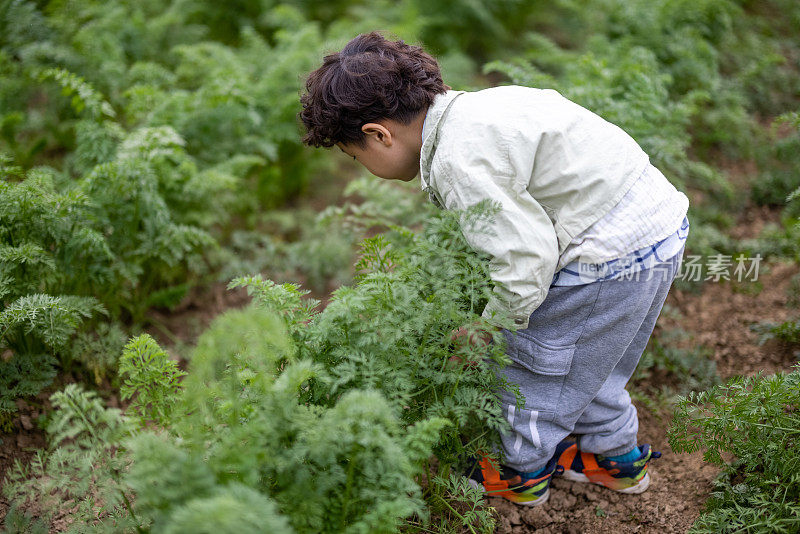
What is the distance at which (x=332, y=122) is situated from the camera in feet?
7.09

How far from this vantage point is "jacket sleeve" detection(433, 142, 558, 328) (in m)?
1.91

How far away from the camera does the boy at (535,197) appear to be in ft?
6.40

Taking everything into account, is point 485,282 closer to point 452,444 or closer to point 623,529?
point 452,444

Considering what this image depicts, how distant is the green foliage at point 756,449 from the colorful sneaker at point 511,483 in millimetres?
557

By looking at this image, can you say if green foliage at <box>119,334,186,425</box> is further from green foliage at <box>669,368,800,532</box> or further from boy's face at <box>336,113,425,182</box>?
green foliage at <box>669,368,800,532</box>

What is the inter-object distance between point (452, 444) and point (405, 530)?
0.39 meters

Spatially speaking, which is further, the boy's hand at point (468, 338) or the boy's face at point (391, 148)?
the boy's face at point (391, 148)

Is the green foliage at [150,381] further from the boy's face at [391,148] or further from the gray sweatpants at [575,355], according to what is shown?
the gray sweatpants at [575,355]

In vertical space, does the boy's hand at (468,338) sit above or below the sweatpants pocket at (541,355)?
above

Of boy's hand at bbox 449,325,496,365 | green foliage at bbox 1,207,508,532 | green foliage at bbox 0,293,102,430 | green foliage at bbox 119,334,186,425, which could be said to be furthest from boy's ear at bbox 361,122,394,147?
green foliage at bbox 0,293,102,430

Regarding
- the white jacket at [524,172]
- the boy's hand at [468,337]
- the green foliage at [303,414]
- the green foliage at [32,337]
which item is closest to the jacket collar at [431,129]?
the white jacket at [524,172]

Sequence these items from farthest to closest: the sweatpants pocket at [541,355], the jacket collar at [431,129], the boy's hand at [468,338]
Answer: the sweatpants pocket at [541,355], the jacket collar at [431,129], the boy's hand at [468,338]

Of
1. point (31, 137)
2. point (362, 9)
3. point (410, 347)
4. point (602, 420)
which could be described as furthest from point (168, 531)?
point (362, 9)

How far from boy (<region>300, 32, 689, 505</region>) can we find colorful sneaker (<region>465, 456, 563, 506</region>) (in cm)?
3
